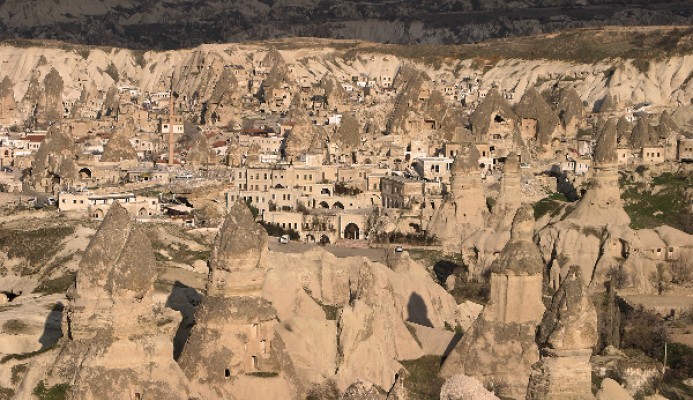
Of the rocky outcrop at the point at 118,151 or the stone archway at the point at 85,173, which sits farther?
the rocky outcrop at the point at 118,151

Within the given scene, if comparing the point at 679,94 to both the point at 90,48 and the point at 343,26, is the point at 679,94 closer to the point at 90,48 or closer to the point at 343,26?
the point at 90,48

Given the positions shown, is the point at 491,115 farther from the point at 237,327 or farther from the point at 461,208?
the point at 237,327

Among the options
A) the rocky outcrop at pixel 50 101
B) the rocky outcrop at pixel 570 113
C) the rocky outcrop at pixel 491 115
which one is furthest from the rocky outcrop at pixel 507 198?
the rocky outcrop at pixel 50 101

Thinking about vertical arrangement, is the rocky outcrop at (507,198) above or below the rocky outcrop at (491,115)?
below

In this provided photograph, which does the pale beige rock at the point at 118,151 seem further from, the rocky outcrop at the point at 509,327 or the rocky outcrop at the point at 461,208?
the rocky outcrop at the point at 509,327

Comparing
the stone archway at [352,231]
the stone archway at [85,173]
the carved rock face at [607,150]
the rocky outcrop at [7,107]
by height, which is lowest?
the stone archway at [352,231]

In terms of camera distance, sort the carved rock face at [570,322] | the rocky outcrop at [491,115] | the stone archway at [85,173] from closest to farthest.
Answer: the carved rock face at [570,322], the stone archway at [85,173], the rocky outcrop at [491,115]

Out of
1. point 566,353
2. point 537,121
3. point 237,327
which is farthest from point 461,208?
point 566,353
